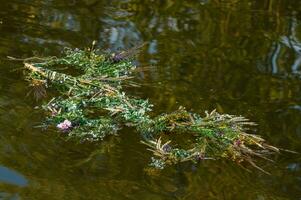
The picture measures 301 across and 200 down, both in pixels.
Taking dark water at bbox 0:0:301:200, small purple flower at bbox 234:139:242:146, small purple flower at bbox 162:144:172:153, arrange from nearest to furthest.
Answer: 1. dark water at bbox 0:0:301:200
2. small purple flower at bbox 162:144:172:153
3. small purple flower at bbox 234:139:242:146

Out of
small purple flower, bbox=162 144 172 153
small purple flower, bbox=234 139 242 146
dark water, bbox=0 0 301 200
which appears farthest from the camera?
small purple flower, bbox=234 139 242 146

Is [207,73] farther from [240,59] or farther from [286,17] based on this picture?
[286,17]

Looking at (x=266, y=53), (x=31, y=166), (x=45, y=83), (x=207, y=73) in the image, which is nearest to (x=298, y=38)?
(x=266, y=53)

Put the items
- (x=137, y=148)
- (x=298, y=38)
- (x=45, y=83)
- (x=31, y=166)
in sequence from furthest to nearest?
(x=298, y=38) → (x=45, y=83) → (x=137, y=148) → (x=31, y=166)

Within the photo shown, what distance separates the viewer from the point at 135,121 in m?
3.09

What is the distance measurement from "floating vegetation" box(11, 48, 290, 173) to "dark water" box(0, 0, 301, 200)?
0.07 metres

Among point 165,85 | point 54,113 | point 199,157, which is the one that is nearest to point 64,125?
point 54,113

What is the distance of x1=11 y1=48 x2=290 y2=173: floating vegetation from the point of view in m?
2.90

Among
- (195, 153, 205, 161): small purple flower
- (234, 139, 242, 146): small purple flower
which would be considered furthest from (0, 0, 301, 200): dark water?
(234, 139, 242, 146): small purple flower

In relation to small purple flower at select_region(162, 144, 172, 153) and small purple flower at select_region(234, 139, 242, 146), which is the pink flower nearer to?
small purple flower at select_region(162, 144, 172, 153)

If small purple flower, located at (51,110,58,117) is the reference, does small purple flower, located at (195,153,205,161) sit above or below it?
below

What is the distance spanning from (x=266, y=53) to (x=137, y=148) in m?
1.78

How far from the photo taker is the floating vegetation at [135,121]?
2.90 meters

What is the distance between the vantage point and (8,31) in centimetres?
399
